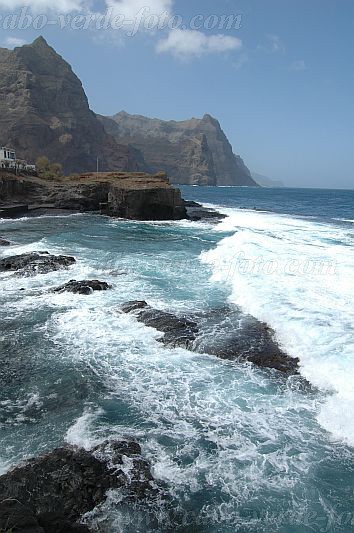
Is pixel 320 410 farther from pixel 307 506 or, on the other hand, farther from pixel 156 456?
pixel 156 456

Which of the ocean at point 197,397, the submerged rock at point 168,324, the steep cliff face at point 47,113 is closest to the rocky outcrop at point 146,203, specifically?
the ocean at point 197,397

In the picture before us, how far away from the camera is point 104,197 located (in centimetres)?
5462

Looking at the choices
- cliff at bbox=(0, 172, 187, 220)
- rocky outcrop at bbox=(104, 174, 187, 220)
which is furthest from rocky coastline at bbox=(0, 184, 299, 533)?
cliff at bbox=(0, 172, 187, 220)

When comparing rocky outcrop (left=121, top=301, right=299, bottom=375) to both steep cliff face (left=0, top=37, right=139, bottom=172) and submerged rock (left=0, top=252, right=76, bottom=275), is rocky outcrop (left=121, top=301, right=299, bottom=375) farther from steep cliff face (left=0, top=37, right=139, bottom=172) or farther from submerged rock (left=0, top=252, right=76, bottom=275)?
steep cliff face (left=0, top=37, right=139, bottom=172)

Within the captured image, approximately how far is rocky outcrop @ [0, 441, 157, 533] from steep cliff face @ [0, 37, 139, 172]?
151294 millimetres

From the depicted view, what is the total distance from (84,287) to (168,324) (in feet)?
16.7

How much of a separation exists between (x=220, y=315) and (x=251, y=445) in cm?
697

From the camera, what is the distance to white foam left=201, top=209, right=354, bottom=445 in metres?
10.2

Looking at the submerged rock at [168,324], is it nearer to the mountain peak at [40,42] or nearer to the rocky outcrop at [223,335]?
the rocky outcrop at [223,335]

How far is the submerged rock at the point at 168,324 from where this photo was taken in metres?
12.5

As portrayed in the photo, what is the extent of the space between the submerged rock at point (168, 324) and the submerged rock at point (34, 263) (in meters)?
7.27

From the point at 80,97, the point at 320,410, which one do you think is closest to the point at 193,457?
the point at 320,410

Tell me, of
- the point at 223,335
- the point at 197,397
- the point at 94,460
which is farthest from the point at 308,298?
the point at 94,460

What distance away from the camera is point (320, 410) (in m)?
9.12
